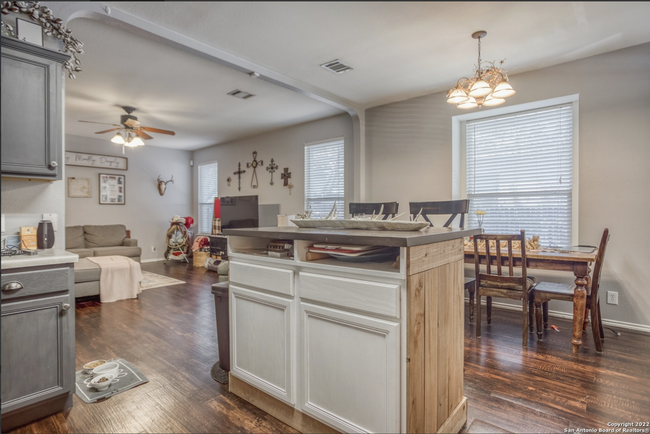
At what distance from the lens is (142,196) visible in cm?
722

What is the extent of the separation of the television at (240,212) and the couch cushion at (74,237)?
89.4 inches

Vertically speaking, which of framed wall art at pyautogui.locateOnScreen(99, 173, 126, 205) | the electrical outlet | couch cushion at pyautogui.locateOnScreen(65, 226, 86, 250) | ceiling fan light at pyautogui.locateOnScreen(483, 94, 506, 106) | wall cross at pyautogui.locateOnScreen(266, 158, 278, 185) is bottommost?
the electrical outlet

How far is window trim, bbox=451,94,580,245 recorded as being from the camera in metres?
3.38

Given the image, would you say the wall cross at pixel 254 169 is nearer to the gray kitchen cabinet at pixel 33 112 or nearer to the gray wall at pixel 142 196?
the gray wall at pixel 142 196

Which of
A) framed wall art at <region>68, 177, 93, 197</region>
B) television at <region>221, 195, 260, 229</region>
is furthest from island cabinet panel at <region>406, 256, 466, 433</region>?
framed wall art at <region>68, 177, 93, 197</region>

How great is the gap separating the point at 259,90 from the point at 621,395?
4082 millimetres

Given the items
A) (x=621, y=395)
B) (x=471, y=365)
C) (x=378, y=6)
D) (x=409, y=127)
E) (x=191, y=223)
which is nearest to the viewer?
(x=378, y=6)

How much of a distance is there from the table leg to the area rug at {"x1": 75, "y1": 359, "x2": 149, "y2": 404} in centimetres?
289

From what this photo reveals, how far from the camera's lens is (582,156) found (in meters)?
3.31

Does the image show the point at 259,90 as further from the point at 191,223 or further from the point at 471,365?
the point at 191,223

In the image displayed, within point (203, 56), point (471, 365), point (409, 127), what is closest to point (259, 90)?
point (203, 56)

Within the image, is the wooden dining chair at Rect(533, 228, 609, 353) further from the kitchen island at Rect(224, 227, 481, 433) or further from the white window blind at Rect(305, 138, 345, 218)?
the white window blind at Rect(305, 138, 345, 218)

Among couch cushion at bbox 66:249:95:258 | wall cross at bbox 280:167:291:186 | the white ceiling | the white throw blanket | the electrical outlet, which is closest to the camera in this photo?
the white ceiling

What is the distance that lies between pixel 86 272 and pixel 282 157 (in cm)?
326
